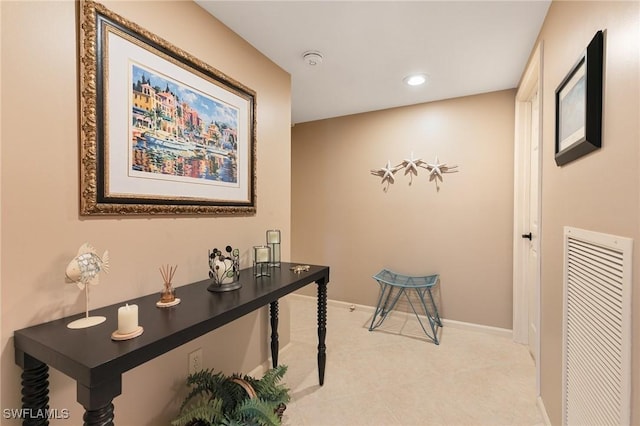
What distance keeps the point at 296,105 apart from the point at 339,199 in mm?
1139

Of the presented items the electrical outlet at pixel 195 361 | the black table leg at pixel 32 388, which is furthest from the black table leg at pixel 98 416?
the electrical outlet at pixel 195 361

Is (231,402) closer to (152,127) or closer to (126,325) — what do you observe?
(126,325)

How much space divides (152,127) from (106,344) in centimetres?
92

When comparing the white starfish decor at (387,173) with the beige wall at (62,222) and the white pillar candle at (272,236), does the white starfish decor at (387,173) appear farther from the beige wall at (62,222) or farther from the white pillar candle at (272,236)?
the beige wall at (62,222)

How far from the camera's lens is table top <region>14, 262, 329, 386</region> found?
2.58 ft

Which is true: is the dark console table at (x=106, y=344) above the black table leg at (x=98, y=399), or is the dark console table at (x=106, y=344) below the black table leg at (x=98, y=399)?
above

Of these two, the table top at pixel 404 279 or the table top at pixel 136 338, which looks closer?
the table top at pixel 136 338

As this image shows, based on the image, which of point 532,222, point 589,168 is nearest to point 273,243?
point 589,168

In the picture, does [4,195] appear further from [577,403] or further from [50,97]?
[577,403]

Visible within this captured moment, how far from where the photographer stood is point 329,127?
11.4 ft

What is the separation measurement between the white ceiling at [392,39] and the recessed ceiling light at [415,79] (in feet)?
0.20

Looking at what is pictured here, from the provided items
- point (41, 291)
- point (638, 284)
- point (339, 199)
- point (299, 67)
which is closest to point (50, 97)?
point (41, 291)

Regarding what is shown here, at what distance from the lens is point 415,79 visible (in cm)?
241

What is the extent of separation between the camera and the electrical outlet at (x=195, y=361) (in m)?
1.56
